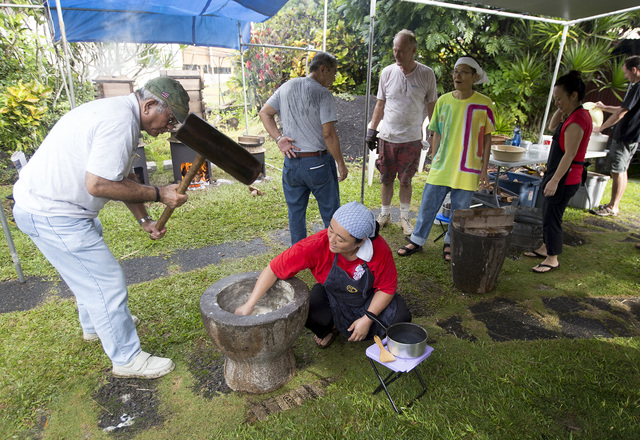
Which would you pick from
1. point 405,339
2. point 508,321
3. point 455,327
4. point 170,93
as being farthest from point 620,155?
point 170,93

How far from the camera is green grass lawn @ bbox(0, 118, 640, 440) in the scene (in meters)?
2.15

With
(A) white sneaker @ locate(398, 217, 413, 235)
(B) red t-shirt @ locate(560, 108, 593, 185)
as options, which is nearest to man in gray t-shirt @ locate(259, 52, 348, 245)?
(A) white sneaker @ locate(398, 217, 413, 235)

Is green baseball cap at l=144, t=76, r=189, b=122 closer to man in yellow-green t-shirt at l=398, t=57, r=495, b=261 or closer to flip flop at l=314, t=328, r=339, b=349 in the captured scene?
flip flop at l=314, t=328, r=339, b=349

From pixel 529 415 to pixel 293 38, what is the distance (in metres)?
12.3

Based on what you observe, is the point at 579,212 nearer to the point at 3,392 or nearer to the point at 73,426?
the point at 73,426

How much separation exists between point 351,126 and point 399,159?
17.6 feet

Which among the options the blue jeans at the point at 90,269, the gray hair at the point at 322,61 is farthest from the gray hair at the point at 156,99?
the gray hair at the point at 322,61

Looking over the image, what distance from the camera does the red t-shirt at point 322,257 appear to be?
2.39 meters

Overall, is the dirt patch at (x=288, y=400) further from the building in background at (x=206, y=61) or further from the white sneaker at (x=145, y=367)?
the building in background at (x=206, y=61)

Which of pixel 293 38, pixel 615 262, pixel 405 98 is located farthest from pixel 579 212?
pixel 293 38

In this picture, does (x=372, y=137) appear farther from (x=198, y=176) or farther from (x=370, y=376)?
(x=198, y=176)

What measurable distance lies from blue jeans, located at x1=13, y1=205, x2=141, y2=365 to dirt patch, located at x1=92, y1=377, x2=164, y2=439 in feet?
0.52

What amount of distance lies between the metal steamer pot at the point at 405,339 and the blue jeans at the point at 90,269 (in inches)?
61.0

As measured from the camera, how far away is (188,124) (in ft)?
6.93
